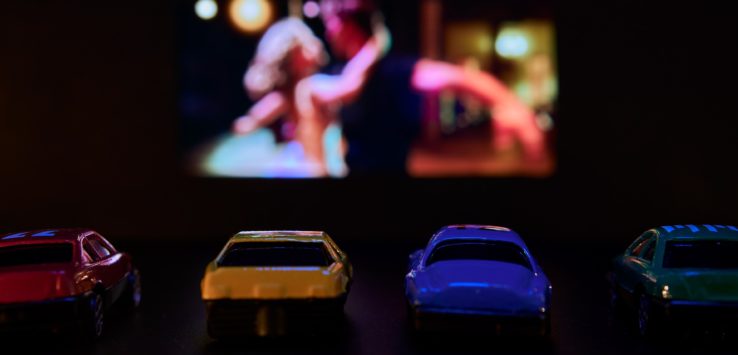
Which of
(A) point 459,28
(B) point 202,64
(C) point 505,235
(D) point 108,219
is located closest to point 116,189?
(D) point 108,219

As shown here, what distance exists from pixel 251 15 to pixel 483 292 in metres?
12.3

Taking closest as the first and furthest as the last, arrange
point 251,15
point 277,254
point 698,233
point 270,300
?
point 270,300
point 698,233
point 277,254
point 251,15

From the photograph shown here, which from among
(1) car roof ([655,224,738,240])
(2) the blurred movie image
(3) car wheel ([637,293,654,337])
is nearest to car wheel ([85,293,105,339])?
(3) car wheel ([637,293,654,337])

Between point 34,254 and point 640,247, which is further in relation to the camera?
point 640,247

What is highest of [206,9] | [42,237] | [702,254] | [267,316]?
[206,9]

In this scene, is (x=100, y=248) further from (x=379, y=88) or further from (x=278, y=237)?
(x=379, y=88)

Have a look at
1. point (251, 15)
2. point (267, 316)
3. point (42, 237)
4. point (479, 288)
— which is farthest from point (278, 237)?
point (251, 15)

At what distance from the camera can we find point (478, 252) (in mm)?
10328

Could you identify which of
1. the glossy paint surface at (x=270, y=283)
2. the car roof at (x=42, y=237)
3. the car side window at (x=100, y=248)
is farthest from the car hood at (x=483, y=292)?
the car roof at (x=42, y=237)

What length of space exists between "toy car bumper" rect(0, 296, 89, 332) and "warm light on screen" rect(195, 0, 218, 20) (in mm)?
11520

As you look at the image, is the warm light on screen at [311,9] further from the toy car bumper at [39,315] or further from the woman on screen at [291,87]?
the toy car bumper at [39,315]

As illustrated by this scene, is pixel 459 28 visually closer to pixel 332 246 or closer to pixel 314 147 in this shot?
pixel 314 147

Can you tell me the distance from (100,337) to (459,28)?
11.7 m

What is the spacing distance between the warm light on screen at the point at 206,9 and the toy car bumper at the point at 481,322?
1263 cm
